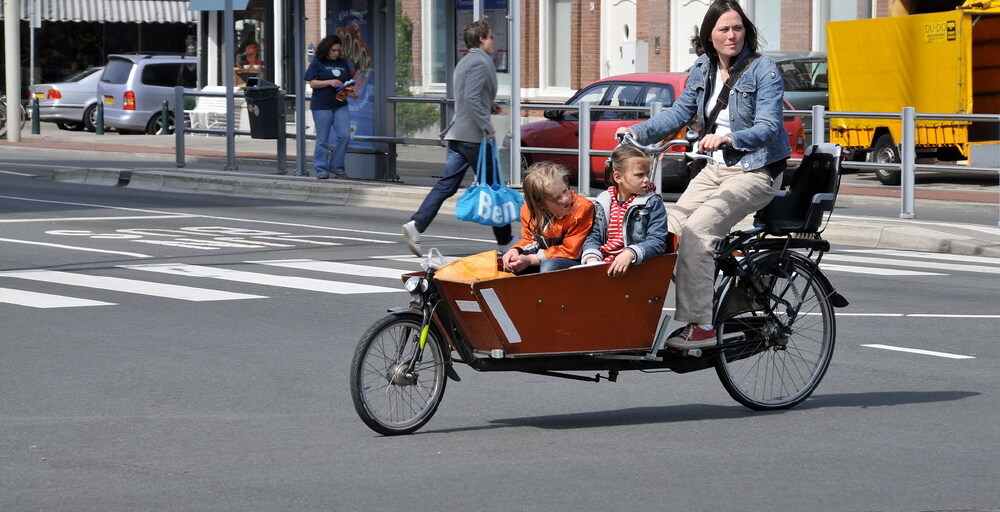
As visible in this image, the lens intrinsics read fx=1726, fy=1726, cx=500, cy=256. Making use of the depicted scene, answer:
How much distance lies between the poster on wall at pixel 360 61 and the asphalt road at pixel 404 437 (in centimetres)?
921

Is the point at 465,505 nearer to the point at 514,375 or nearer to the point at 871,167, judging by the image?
the point at 514,375

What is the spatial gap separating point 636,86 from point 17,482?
16.0 m

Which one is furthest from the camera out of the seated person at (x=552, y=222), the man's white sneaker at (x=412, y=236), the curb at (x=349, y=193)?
the curb at (x=349, y=193)

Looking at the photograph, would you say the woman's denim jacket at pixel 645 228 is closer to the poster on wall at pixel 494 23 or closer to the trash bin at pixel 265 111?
the poster on wall at pixel 494 23

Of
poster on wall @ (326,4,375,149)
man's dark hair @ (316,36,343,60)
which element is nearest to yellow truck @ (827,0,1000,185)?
poster on wall @ (326,4,375,149)

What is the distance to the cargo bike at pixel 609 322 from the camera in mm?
6992

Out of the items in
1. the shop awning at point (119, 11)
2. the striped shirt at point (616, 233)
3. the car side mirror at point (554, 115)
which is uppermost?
the shop awning at point (119, 11)

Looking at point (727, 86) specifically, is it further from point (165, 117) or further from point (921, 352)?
point (165, 117)

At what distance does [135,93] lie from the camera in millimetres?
35875

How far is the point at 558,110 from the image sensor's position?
20.7m

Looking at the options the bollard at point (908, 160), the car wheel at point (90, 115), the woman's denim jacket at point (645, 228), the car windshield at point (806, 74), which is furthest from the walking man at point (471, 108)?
the car wheel at point (90, 115)

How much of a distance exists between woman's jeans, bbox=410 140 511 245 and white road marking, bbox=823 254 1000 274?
2.89 m

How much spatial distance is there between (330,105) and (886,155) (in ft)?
25.1

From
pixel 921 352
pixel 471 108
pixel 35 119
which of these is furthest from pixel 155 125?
pixel 921 352
